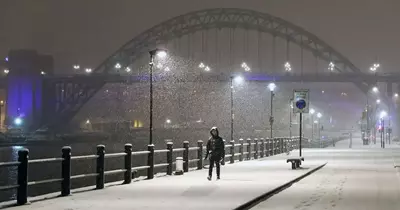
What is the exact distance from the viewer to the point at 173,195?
2005cm

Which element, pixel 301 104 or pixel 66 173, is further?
pixel 301 104

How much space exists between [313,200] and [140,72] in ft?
436

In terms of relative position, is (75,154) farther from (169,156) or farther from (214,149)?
(214,149)

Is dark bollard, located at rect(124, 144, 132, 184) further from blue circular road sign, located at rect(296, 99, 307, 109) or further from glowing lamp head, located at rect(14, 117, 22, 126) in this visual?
glowing lamp head, located at rect(14, 117, 22, 126)

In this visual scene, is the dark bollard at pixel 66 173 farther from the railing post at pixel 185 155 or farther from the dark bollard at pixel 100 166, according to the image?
the railing post at pixel 185 155

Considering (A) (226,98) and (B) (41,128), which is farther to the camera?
(A) (226,98)

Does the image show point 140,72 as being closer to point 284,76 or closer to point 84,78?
point 84,78

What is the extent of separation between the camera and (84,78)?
13525 cm

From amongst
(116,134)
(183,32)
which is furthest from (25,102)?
(183,32)

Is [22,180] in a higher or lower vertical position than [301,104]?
lower

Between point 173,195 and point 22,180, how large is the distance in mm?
4397

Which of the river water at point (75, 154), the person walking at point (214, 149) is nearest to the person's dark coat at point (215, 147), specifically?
the person walking at point (214, 149)

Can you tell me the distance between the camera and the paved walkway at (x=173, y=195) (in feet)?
55.9

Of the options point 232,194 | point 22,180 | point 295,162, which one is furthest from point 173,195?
point 295,162
